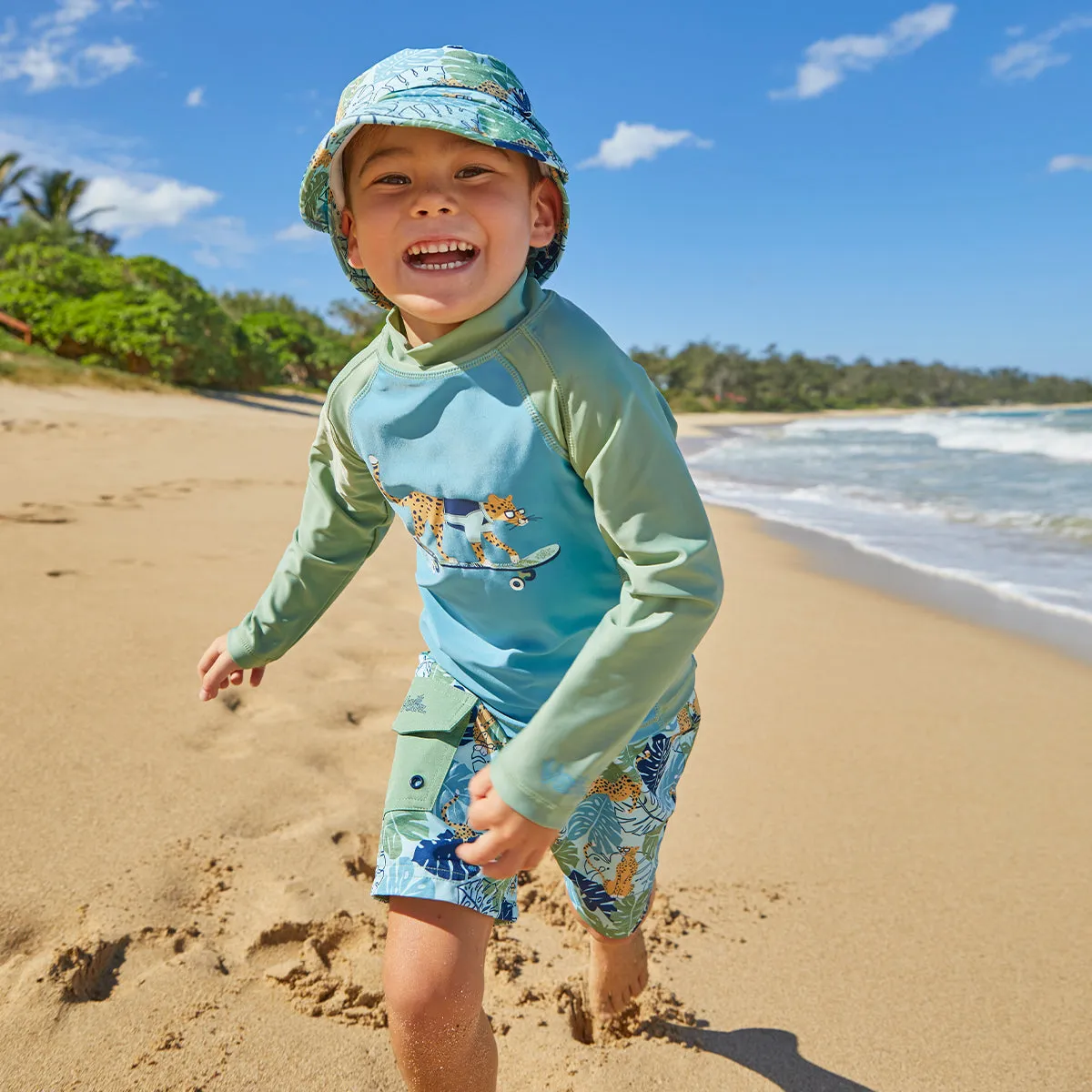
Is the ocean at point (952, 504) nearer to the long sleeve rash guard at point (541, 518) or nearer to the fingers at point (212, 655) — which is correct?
the long sleeve rash guard at point (541, 518)

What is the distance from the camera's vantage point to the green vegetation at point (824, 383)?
67750mm

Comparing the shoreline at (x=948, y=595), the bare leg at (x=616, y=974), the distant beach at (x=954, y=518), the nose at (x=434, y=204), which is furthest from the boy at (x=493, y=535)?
the distant beach at (x=954, y=518)

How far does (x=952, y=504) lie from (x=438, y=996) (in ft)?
31.4

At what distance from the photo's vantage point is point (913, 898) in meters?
2.30

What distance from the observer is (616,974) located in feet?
5.87

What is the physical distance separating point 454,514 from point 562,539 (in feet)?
0.58

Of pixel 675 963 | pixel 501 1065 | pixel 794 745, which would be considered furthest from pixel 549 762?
pixel 794 745

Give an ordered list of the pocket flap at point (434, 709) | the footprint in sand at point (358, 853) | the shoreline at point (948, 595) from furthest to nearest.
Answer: the shoreline at point (948, 595)
the footprint in sand at point (358, 853)
the pocket flap at point (434, 709)

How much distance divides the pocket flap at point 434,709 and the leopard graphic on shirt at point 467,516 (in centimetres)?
22

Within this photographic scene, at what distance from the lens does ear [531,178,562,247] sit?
1479 mm

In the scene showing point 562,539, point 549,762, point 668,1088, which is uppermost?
point 562,539

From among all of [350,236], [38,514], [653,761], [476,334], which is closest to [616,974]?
[653,761]

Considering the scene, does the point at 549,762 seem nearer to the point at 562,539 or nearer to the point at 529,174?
the point at 562,539

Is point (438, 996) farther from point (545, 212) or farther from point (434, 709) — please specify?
point (545, 212)
